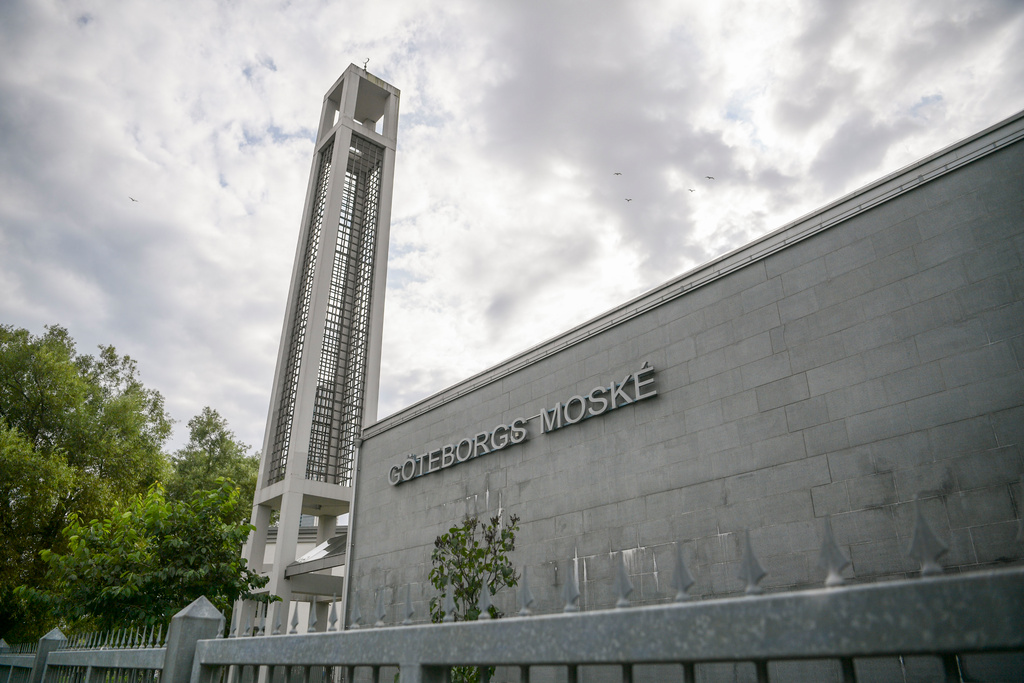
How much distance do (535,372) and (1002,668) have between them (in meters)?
7.16

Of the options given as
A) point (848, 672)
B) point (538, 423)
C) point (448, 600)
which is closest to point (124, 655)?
point (848, 672)

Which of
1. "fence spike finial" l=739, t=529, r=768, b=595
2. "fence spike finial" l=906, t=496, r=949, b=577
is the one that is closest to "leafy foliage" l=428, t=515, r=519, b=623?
"fence spike finial" l=739, t=529, r=768, b=595

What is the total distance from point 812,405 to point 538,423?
4.56 m

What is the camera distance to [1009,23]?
7.60m

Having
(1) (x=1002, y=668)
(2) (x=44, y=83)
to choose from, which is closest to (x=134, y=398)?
(2) (x=44, y=83)

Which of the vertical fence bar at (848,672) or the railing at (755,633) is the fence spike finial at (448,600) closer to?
the railing at (755,633)

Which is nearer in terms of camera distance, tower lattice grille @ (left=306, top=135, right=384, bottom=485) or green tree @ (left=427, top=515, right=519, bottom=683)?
green tree @ (left=427, top=515, right=519, bottom=683)

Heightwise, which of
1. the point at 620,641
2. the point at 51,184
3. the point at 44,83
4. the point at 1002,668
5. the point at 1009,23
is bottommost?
the point at 1002,668

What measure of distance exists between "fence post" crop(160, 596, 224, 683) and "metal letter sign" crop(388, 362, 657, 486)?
20.7ft

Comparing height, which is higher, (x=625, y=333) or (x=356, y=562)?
(x=625, y=333)

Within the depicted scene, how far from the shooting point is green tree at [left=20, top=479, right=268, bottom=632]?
424 inches

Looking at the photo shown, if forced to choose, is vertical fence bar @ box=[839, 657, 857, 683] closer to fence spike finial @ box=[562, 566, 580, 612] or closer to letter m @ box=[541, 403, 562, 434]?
fence spike finial @ box=[562, 566, 580, 612]

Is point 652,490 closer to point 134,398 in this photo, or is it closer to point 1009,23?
point 1009,23

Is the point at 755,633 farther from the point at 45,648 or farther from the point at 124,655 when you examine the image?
the point at 45,648
